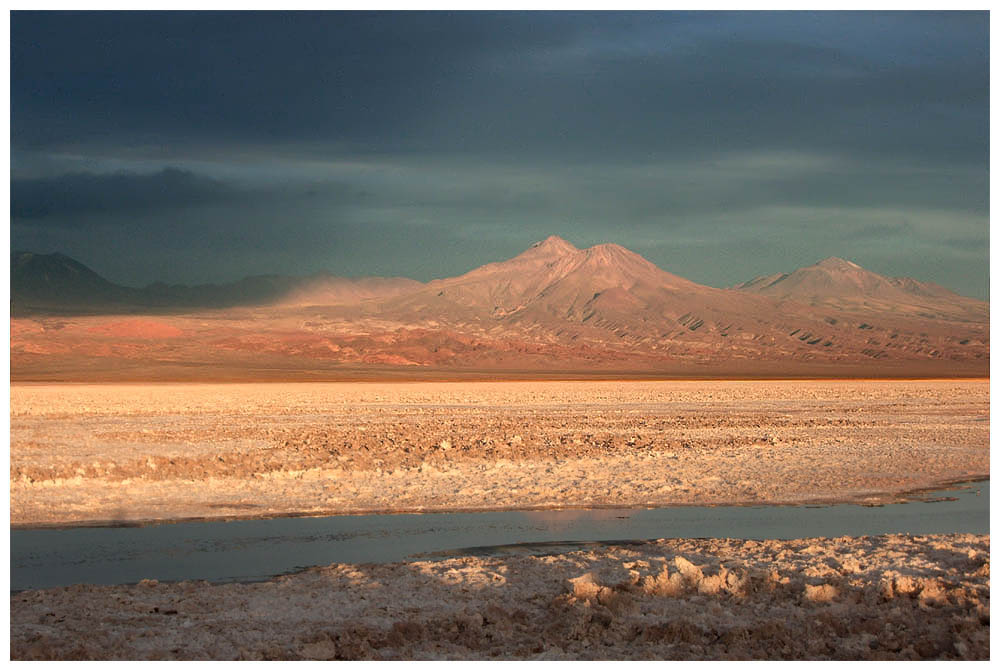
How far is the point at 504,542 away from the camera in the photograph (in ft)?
44.6

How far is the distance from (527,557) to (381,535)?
8.56 ft

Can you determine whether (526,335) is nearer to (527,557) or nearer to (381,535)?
(381,535)

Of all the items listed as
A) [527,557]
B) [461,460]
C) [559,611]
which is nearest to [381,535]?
[527,557]

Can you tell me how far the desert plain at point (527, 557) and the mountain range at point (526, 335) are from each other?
9245 cm

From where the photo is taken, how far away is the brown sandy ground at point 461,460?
17.0 meters

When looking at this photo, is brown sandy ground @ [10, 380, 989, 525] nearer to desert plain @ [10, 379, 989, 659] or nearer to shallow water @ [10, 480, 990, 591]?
desert plain @ [10, 379, 989, 659]

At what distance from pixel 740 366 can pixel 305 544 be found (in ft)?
434

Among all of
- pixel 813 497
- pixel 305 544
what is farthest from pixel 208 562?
pixel 813 497

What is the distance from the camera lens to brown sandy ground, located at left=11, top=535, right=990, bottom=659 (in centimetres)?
855

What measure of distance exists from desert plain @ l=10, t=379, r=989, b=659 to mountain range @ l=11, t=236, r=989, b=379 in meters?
92.5

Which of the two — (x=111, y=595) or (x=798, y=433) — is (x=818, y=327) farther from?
(x=111, y=595)

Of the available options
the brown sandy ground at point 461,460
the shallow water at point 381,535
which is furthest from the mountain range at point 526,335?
the shallow water at point 381,535

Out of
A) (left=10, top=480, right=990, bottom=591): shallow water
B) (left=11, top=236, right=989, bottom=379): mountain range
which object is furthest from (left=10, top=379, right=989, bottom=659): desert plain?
(left=11, top=236, right=989, bottom=379): mountain range

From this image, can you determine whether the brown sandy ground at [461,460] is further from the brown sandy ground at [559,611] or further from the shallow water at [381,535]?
the brown sandy ground at [559,611]
